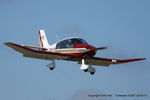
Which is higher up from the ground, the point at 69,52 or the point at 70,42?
the point at 70,42

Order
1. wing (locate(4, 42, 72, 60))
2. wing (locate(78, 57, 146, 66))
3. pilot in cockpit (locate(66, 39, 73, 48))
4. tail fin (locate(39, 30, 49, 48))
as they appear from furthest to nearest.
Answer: tail fin (locate(39, 30, 49, 48)), wing (locate(78, 57, 146, 66)), pilot in cockpit (locate(66, 39, 73, 48)), wing (locate(4, 42, 72, 60))

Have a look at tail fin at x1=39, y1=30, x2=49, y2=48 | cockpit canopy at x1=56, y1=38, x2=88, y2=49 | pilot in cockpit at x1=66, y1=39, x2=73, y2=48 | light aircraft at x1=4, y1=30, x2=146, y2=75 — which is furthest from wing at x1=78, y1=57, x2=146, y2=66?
tail fin at x1=39, y1=30, x2=49, y2=48

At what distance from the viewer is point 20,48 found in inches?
1148

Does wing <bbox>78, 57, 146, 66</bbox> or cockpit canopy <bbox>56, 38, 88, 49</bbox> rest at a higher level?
cockpit canopy <bbox>56, 38, 88, 49</bbox>

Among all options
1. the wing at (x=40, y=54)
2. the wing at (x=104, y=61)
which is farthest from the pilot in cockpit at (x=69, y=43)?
the wing at (x=104, y=61)

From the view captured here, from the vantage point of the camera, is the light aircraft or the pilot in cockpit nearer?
the light aircraft

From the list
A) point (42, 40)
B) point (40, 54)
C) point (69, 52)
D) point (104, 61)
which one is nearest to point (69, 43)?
point (69, 52)

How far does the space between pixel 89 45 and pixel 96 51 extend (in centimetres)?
79

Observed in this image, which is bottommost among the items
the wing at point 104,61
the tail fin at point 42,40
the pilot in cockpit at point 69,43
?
the wing at point 104,61

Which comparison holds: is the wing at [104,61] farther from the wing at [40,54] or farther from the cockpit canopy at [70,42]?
the wing at [40,54]

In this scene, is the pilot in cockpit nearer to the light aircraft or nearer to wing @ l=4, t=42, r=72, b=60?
the light aircraft

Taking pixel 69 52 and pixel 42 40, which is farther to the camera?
pixel 42 40

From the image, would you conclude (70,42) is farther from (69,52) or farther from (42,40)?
(42,40)

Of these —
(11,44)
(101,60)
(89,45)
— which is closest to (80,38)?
(89,45)
